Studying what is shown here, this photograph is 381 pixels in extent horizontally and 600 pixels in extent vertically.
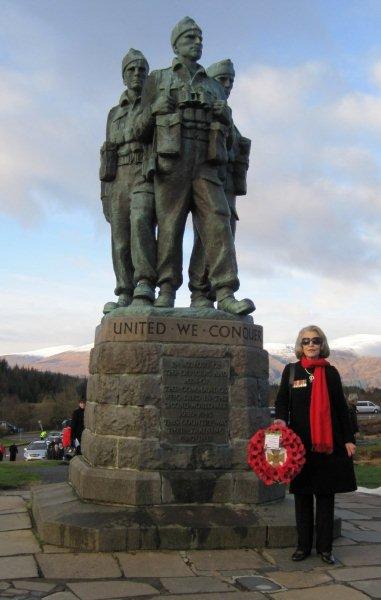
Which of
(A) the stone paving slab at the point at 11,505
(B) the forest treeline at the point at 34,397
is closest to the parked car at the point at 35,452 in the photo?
(A) the stone paving slab at the point at 11,505

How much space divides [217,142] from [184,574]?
3.83 m

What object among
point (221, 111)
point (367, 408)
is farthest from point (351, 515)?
point (367, 408)

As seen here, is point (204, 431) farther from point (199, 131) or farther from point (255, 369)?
point (199, 131)

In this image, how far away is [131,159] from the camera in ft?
22.2

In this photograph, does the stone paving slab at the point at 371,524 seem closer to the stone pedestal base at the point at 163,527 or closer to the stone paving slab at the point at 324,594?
the stone pedestal base at the point at 163,527

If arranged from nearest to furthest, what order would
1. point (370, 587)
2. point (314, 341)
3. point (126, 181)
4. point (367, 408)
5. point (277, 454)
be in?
1. point (370, 587)
2. point (277, 454)
3. point (314, 341)
4. point (126, 181)
5. point (367, 408)

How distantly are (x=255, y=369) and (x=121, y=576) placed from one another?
2360 millimetres

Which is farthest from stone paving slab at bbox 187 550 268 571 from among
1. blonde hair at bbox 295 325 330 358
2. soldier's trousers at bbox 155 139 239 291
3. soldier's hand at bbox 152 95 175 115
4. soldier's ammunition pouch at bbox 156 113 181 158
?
soldier's hand at bbox 152 95 175 115

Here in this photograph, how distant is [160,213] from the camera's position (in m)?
6.37

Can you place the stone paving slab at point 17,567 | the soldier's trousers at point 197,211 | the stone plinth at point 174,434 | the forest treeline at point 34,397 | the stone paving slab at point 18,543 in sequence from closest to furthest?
the stone paving slab at point 17,567
the stone paving slab at point 18,543
the stone plinth at point 174,434
the soldier's trousers at point 197,211
the forest treeline at point 34,397

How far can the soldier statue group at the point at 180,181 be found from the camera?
612 cm

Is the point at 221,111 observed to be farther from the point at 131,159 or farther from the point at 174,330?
the point at 174,330

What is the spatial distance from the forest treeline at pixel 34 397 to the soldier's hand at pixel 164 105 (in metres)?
64.2

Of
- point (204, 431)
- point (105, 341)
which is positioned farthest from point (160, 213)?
point (204, 431)
